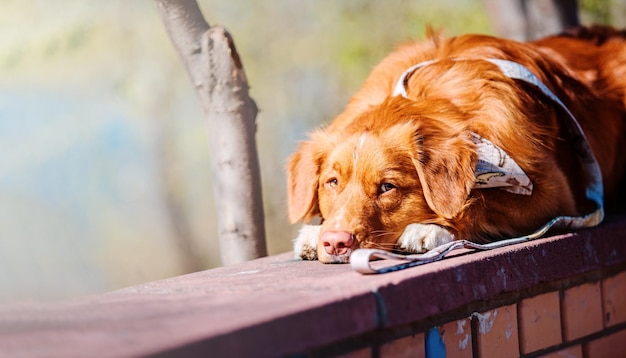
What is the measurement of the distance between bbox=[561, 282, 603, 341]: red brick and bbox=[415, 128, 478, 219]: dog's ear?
1.65 ft

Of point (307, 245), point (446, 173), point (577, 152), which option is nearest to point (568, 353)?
point (446, 173)

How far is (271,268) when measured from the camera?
8.63 ft

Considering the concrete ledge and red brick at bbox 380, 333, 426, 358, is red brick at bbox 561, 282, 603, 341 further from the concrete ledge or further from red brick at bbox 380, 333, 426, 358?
red brick at bbox 380, 333, 426, 358

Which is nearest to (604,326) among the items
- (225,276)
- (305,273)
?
Result: (305,273)

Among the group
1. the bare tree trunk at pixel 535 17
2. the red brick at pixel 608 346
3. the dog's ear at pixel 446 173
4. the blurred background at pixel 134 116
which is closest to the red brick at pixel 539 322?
the red brick at pixel 608 346

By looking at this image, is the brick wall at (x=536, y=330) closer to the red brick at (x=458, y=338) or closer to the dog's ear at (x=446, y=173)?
the red brick at (x=458, y=338)

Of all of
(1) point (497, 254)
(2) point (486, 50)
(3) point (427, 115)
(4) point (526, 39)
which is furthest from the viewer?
(4) point (526, 39)

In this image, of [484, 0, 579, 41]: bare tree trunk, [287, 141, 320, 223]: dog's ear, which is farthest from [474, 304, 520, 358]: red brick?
[484, 0, 579, 41]: bare tree trunk

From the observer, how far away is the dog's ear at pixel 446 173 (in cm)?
291

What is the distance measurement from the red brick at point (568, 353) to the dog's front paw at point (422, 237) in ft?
1.80

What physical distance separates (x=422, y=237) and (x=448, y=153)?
0.34 m

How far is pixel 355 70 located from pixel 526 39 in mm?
3842

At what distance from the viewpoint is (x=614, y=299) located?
298 cm

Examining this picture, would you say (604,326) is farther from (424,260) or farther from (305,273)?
(305,273)
